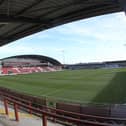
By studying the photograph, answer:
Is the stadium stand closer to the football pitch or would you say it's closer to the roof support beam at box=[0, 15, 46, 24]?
the football pitch

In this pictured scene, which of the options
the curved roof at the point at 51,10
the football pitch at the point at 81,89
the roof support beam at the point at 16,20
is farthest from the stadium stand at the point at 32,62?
the curved roof at the point at 51,10

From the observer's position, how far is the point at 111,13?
18797 millimetres

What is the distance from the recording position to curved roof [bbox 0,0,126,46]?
56.0 feet

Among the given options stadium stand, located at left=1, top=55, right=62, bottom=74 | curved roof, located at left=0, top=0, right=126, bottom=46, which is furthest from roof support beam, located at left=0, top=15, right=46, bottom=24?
stadium stand, located at left=1, top=55, right=62, bottom=74

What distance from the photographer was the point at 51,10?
64.1 ft

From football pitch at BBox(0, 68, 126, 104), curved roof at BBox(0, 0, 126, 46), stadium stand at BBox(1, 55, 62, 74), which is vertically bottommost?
football pitch at BBox(0, 68, 126, 104)

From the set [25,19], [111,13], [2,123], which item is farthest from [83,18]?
[2,123]

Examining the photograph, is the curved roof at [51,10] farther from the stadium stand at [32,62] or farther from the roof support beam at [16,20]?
the stadium stand at [32,62]

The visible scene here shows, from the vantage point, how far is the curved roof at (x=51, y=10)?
672 inches

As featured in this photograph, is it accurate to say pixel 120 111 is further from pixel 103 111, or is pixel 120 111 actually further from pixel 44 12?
pixel 44 12

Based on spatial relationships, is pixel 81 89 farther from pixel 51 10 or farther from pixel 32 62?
pixel 32 62

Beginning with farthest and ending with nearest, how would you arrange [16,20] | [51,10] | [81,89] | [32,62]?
[32,62], [81,89], [16,20], [51,10]

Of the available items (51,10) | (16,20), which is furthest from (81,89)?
(51,10)

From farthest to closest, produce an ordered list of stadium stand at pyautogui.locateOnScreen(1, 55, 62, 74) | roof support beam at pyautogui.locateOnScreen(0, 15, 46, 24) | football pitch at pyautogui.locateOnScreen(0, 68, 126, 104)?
stadium stand at pyautogui.locateOnScreen(1, 55, 62, 74) → football pitch at pyautogui.locateOnScreen(0, 68, 126, 104) → roof support beam at pyautogui.locateOnScreen(0, 15, 46, 24)
